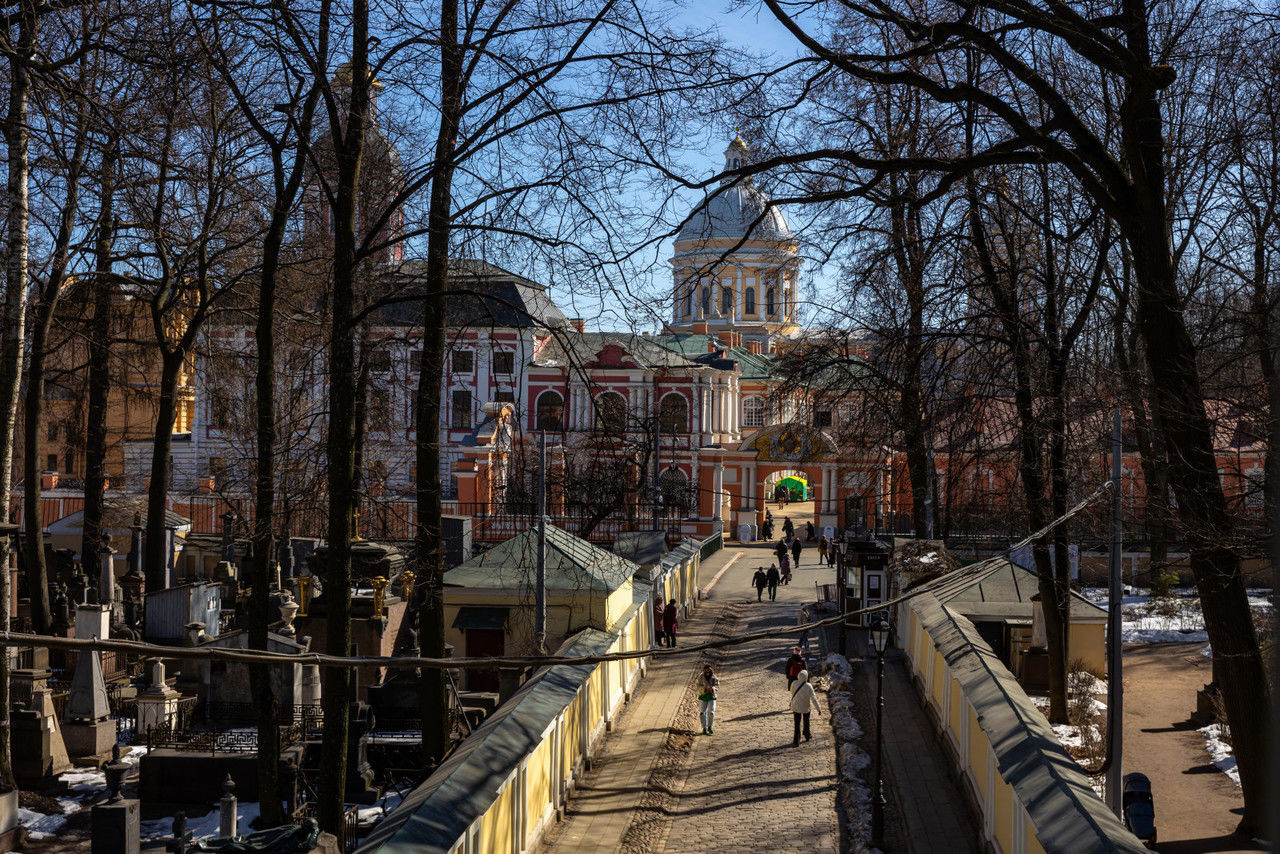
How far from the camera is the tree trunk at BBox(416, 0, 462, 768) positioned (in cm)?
931

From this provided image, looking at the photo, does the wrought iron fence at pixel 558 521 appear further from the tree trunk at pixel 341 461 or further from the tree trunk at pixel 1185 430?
the tree trunk at pixel 1185 430

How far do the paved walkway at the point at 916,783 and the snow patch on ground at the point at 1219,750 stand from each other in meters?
3.74

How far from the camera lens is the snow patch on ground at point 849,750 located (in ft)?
43.2

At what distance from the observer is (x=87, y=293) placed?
22703 mm

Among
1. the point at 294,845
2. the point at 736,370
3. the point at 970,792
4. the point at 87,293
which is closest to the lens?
the point at 294,845

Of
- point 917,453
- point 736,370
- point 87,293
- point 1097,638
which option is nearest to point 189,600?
point 87,293

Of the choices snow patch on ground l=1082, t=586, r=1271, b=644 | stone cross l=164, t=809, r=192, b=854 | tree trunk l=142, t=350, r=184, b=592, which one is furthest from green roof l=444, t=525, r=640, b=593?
snow patch on ground l=1082, t=586, r=1271, b=644

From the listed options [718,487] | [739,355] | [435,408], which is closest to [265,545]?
[435,408]

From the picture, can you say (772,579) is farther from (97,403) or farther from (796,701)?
(97,403)

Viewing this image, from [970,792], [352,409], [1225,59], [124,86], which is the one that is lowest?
[970,792]

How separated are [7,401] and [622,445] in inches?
260

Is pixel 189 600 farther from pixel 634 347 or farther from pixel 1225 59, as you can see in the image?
pixel 1225 59

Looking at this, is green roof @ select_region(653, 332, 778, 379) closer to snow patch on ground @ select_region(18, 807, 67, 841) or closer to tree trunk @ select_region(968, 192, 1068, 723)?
tree trunk @ select_region(968, 192, 1068, 723)

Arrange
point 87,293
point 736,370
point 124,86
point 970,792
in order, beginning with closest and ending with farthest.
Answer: point 124,86 → point 970,792 → point 87,293 → point 736,370
